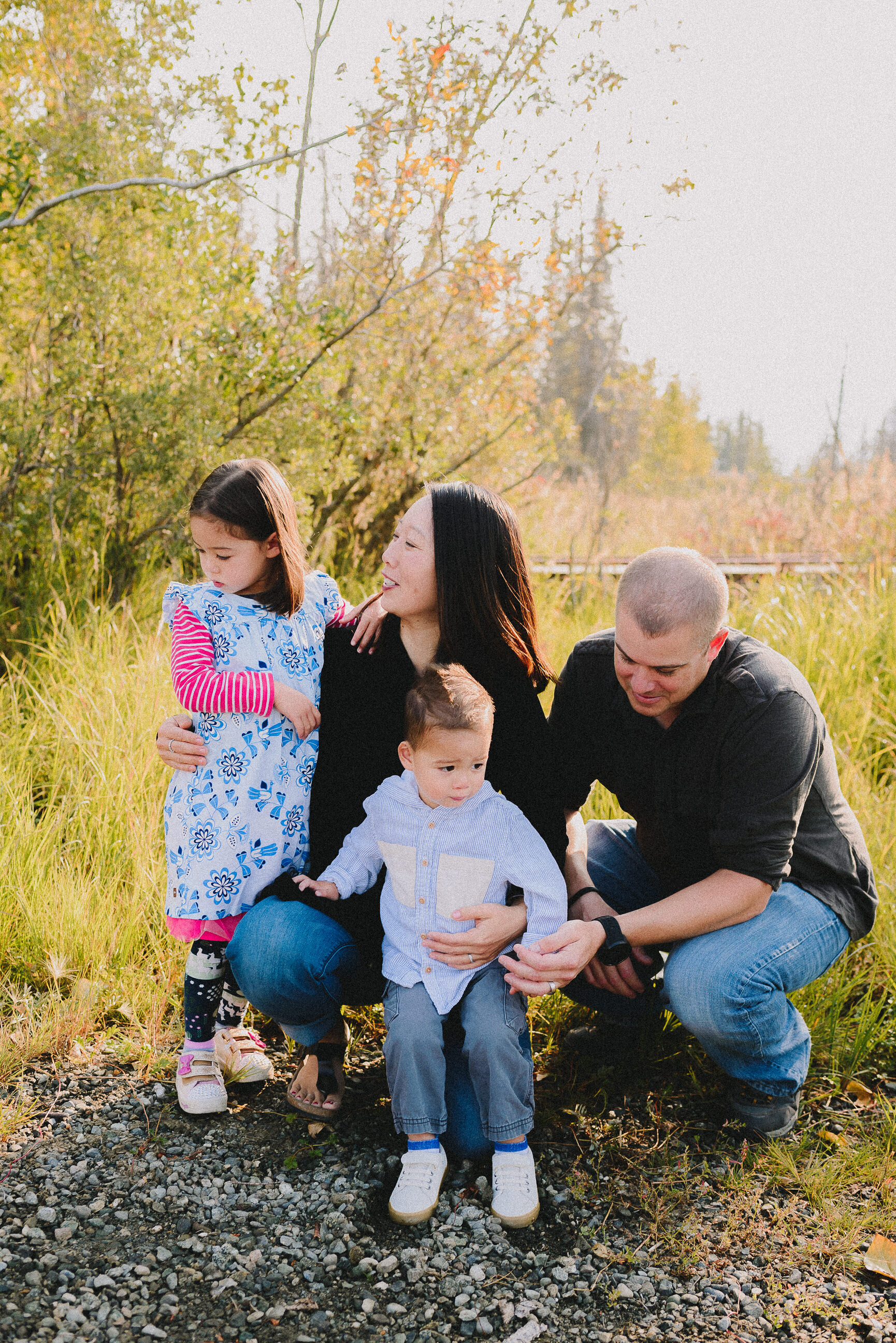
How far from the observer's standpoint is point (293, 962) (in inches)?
87.0

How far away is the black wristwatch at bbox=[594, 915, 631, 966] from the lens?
2234 millimetres

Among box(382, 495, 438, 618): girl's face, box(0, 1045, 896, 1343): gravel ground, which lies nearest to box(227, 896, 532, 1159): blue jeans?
box(0, 1045, 896, 1343): gravel ground

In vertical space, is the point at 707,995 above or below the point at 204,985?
above

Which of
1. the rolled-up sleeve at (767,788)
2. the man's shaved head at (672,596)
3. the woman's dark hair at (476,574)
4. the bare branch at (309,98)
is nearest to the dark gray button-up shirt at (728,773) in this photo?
the rolled-up sleeve at (767,788)

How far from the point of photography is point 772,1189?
2.26m

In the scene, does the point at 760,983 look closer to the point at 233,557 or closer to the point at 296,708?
the point at 296,708

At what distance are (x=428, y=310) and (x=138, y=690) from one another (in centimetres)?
340

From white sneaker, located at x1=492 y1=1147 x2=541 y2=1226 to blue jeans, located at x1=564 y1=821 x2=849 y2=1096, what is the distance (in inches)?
21.1

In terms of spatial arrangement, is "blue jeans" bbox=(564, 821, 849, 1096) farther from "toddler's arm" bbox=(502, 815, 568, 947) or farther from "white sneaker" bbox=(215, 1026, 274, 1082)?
"white sneaker" bbox=(215, 1026, 274, 1082)

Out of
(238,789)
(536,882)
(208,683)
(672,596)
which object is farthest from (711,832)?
(208,683)

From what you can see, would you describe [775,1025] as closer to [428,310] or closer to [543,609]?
[543,609]

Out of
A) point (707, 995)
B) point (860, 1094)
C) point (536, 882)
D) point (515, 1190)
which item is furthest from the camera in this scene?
point (860, 1094)

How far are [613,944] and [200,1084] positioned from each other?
1062 mm

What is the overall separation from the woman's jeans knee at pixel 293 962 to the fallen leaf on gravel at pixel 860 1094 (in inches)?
56.2
